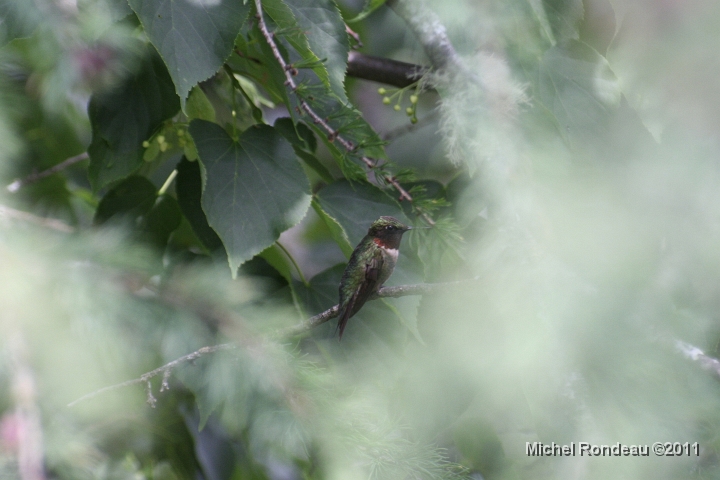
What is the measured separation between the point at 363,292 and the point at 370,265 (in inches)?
1.8

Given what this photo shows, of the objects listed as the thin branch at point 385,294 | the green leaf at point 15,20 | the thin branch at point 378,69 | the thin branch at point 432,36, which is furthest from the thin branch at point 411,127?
the green leaf at point 15,20

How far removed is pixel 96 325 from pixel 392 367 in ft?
1.93

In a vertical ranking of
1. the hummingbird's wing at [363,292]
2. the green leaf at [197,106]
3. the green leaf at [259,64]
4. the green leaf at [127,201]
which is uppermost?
the green leaf at [259,64]

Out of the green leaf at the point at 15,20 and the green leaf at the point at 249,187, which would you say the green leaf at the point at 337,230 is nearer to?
the green leaf at the point at 249,187

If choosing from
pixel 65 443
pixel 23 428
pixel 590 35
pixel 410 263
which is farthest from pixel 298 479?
pixel 590 35

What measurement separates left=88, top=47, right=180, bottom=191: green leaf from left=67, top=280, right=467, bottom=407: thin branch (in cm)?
43

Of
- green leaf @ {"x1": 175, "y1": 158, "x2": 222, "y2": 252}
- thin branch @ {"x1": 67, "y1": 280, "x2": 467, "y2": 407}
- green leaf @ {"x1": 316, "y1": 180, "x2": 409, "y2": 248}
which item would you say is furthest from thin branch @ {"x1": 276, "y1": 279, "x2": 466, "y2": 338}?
green leaf @ {"x1": 175, "y1": 158, "x2": 222, "y2": 252}

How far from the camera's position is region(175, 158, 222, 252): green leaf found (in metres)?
1.03

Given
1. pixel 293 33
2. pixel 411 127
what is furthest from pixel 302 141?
pixel 411 127

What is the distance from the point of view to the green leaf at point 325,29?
93 cm

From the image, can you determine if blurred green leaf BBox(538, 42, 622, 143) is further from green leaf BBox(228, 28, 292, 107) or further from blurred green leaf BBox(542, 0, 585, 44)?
green leaf BBox(228, 28, 292, 107)

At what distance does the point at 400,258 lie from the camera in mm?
1078

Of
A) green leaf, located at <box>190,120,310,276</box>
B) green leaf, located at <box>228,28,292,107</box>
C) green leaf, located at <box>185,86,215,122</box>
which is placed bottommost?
green leaf, located at <box>190,120,310,276</box>

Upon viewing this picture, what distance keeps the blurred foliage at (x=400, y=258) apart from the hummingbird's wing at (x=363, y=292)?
6cm
